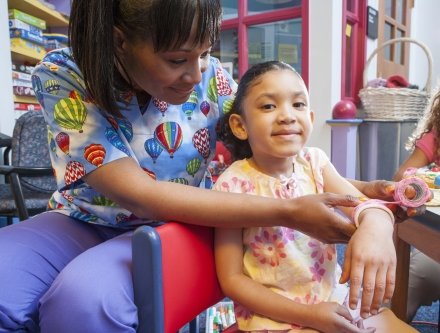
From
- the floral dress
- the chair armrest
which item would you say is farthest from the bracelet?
the chair armrest

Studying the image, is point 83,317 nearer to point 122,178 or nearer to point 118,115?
point 122,178

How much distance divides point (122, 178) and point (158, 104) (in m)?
0.22

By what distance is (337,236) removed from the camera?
0.57m

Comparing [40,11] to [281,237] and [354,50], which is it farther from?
[281,237]

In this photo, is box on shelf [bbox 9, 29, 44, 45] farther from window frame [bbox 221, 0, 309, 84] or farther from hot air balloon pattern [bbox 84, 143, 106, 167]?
hot air balloon pattern [bbox 84, 143, 106, 167]

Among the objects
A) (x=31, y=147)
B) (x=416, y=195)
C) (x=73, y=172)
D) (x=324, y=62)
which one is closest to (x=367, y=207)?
(x=416, y=195)

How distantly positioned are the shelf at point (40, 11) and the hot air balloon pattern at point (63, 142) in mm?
1814

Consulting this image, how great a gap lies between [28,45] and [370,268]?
93.0 inches

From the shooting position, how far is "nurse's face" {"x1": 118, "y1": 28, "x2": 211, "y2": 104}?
65 cm

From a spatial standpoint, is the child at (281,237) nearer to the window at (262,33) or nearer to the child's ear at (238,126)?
the child's ear at (238,126)

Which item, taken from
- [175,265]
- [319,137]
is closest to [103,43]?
[175,265]

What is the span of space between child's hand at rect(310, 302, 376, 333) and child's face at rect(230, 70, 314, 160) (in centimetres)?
25

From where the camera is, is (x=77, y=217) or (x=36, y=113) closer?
(x=77, y=217)

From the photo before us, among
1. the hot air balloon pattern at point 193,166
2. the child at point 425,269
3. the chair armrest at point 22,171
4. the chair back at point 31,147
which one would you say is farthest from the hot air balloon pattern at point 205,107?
the chair back at point 31,147
